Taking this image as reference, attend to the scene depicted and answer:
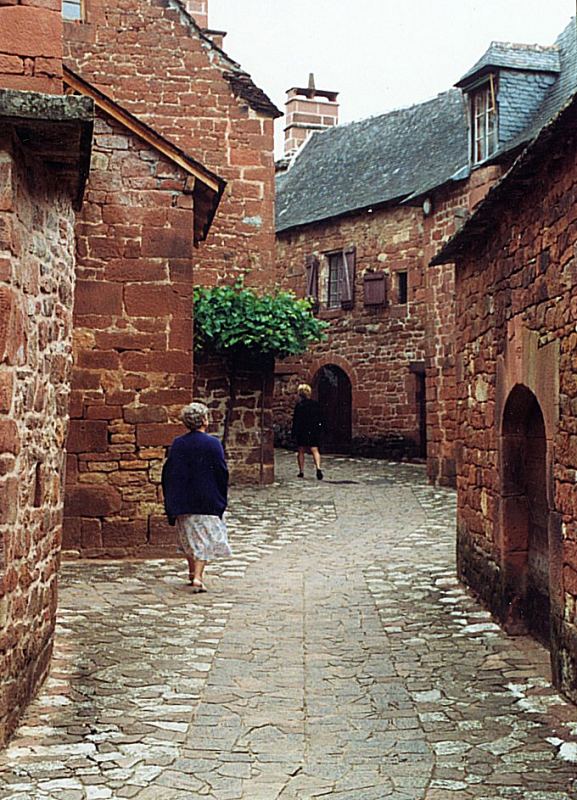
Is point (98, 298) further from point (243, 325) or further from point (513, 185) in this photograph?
point (243, 325)

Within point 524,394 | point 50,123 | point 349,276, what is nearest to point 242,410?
point 349,276

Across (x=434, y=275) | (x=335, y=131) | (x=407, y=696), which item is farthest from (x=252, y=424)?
(x=335, y=131)

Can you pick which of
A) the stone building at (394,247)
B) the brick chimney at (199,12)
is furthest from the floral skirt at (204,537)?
the brick chimney at (199,12)

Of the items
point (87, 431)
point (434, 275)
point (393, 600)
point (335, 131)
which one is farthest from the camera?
point (335, 131)

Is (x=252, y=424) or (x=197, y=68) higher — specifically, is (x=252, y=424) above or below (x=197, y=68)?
below

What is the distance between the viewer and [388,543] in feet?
36.6

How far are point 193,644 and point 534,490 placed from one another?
2.54 m

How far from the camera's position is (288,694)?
5.61 metres

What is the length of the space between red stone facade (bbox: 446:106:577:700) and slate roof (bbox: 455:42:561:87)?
872 cm

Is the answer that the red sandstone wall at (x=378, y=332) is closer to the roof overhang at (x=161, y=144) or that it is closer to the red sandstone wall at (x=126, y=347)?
A: the roof overhang at (x=161, y=144)

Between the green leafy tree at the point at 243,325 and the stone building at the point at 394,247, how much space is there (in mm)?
2952

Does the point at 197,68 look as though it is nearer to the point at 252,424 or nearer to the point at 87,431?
the point at 252,424

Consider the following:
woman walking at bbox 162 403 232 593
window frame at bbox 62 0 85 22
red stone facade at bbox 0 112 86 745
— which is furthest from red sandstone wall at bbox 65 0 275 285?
red stone facade at bbox 0 112 86 745

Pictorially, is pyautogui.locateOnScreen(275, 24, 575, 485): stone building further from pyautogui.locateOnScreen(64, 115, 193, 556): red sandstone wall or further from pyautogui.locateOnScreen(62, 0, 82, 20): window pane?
pyautogui.locateOnScreen(64, 115, 193, 556): red sandstone wall
